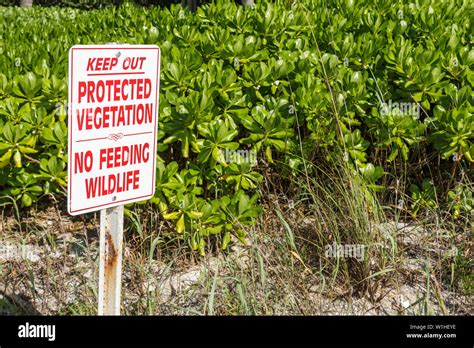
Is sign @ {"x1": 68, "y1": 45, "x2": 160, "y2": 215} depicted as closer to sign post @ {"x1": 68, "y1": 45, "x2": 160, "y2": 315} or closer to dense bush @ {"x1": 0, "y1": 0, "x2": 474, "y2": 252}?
sign post @ {"x1": 68, "y1": 45, "x2": 160, "y2": 315}

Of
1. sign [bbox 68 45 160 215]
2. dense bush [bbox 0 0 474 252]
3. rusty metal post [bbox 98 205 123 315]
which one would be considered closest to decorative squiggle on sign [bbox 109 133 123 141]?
sign [bbox 68 45 160 215]

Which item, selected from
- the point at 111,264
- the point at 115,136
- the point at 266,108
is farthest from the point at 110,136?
the point at 266,108

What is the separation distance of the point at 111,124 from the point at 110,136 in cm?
5

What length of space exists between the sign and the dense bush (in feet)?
3.75

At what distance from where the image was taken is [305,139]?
4.41 m

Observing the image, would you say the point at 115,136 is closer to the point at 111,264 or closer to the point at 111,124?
the point at 111,124

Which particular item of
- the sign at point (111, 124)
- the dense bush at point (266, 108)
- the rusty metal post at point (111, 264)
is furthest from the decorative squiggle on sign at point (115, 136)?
the dense bush at point (266, 108)

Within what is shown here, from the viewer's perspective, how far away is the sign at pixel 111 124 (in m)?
2.53

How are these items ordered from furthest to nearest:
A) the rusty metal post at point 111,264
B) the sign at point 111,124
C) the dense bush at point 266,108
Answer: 1. the dense bush at point 266,108
2. the rusty metal post at point 111,264
3. the sign at point 111,124

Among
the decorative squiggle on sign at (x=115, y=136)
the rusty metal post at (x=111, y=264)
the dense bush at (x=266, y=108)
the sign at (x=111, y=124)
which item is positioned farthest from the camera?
the dense bush at (x=266, y=108)

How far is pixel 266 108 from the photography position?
4324 mm

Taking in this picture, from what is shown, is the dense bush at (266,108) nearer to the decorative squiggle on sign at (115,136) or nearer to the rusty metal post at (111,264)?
the rusty metal post at (111,264)

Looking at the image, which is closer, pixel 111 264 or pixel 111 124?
pixel 111 124

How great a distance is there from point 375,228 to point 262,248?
668mm
